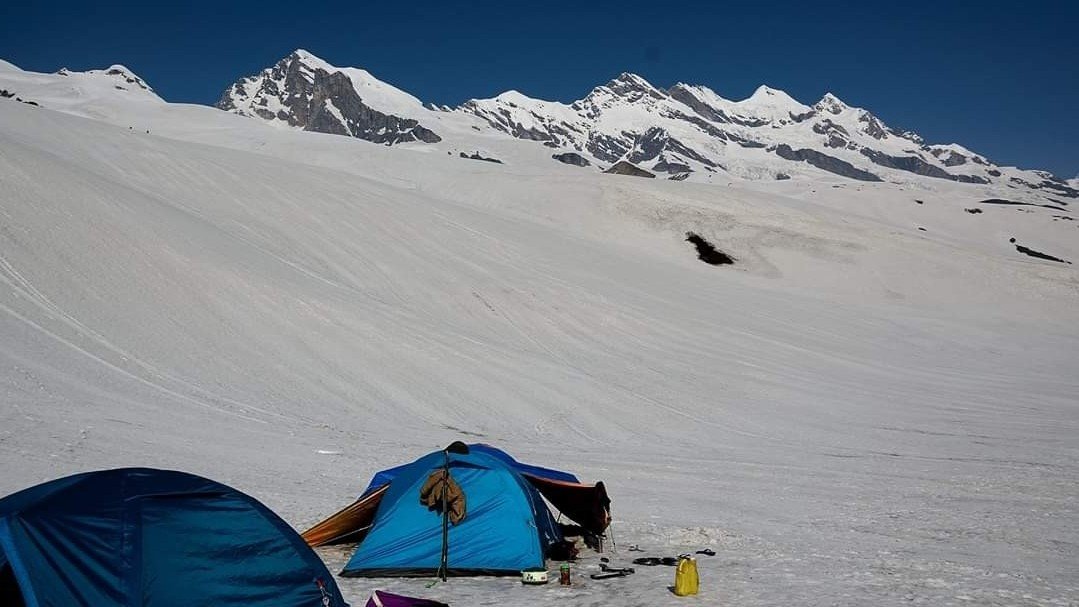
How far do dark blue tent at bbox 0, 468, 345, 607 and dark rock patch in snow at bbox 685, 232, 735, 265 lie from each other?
4373 cm

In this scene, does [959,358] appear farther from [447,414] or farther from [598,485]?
[598,485]

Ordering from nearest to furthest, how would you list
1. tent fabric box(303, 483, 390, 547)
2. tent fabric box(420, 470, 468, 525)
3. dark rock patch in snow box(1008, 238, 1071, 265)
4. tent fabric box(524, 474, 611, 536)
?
tent fabric box(420, 470, 468, 525)
tent fabric box(303, 483, 390, 547)
tent fabric box(524, 474, 611, 536)
dark rock patch in snow box(1008, 238, 1071, 265)

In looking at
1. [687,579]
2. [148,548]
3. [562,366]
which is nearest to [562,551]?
[687,579]

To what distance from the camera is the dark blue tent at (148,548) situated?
591cm

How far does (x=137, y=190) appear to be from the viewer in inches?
1341

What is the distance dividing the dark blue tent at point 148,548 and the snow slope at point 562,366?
7.37 ft

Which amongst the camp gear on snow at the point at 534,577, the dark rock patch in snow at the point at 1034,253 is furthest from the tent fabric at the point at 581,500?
the dark rock patch in snow at the point at 1034,253

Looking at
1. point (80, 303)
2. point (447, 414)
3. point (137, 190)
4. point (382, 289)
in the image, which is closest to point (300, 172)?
point (137, 190)

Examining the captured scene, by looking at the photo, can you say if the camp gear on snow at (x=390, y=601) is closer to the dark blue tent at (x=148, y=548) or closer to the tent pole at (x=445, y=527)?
the dark blue tent at (x=148, y=548)

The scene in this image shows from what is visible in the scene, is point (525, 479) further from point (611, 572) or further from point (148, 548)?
point (148, 548)

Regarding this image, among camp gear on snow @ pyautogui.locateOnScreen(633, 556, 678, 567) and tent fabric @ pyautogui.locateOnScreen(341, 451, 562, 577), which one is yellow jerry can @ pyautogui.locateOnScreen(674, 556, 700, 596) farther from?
tent fabric @ pyautogui.locateOnScreen(341, 451, 562, 577)

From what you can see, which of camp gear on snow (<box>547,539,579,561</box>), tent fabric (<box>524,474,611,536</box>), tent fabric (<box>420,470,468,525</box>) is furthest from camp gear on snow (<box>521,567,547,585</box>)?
tent fabric (<box>524,474,611,536</box>)

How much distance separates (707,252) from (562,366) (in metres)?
26.1

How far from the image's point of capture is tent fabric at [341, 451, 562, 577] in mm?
9758
